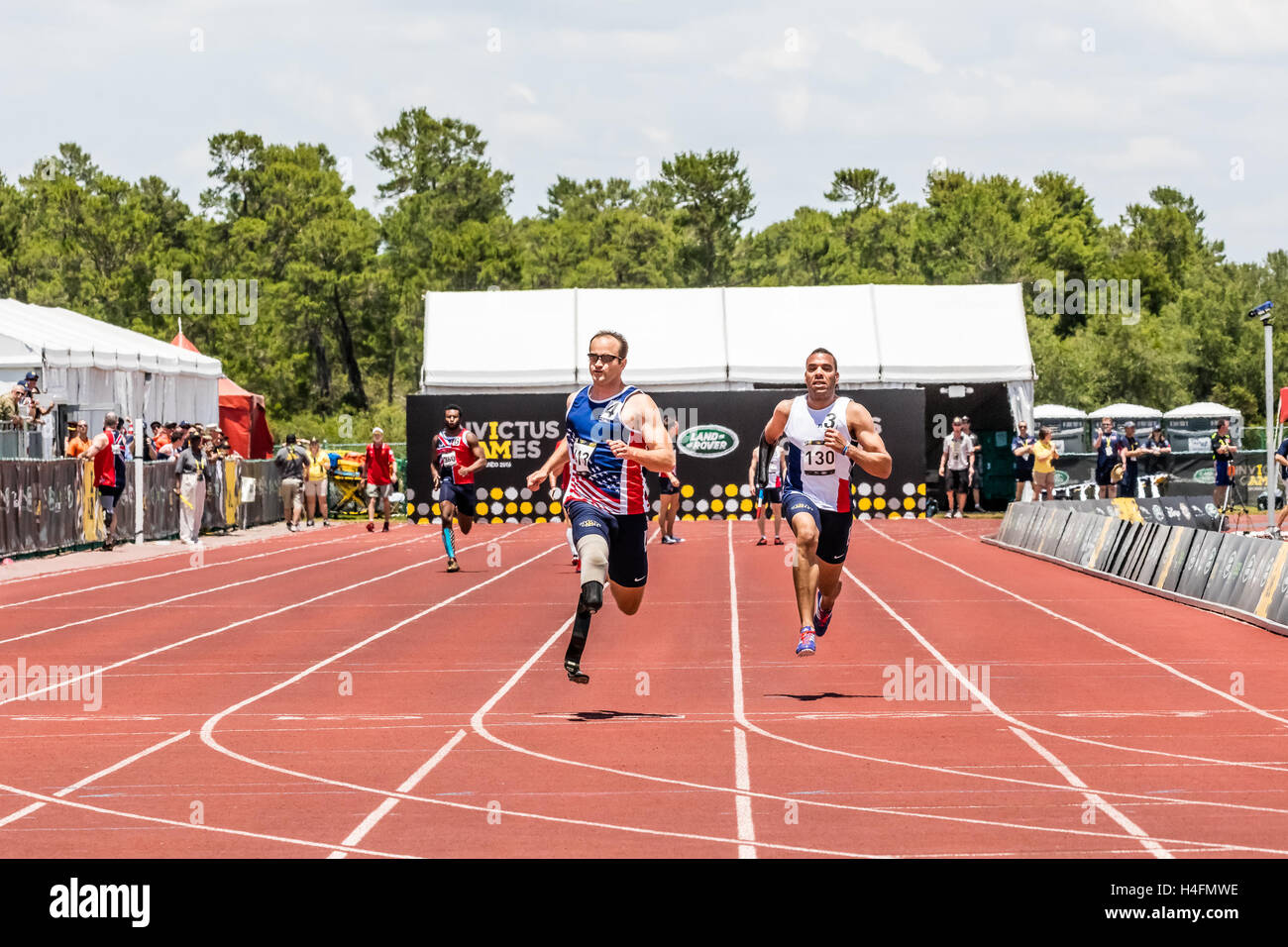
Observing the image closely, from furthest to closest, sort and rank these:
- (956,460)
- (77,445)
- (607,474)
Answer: (956,460), (77,445), (607,474)

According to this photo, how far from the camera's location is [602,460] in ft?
36.1

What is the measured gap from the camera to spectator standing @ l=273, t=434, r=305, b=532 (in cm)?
3831

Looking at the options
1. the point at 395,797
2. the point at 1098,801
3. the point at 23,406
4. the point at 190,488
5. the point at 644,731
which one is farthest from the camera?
the point at 190,488

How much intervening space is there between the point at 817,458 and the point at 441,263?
261ft

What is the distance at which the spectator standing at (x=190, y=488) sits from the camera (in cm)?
3161

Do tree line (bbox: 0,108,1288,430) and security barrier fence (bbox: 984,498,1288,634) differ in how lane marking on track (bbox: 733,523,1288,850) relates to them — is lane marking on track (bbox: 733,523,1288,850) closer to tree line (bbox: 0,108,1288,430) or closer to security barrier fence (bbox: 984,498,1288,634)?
security barrier fence (bbox: 984,498,1288,634)

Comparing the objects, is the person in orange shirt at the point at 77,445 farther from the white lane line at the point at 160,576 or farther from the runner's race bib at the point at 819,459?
the runner's race bib at the point at 819,459

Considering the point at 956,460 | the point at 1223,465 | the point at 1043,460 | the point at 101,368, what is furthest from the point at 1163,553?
the point at 101,368

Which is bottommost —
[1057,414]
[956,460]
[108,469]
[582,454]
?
[956,460]

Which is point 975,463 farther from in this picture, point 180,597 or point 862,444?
point 862,444

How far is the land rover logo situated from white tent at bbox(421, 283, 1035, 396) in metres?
2.52

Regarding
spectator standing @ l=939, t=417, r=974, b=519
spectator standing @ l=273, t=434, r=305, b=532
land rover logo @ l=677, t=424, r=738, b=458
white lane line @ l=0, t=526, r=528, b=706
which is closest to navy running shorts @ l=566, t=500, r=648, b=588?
white lane line @ l=0, t=526, r=528, b=706

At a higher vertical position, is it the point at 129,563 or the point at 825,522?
the point at 825,522
